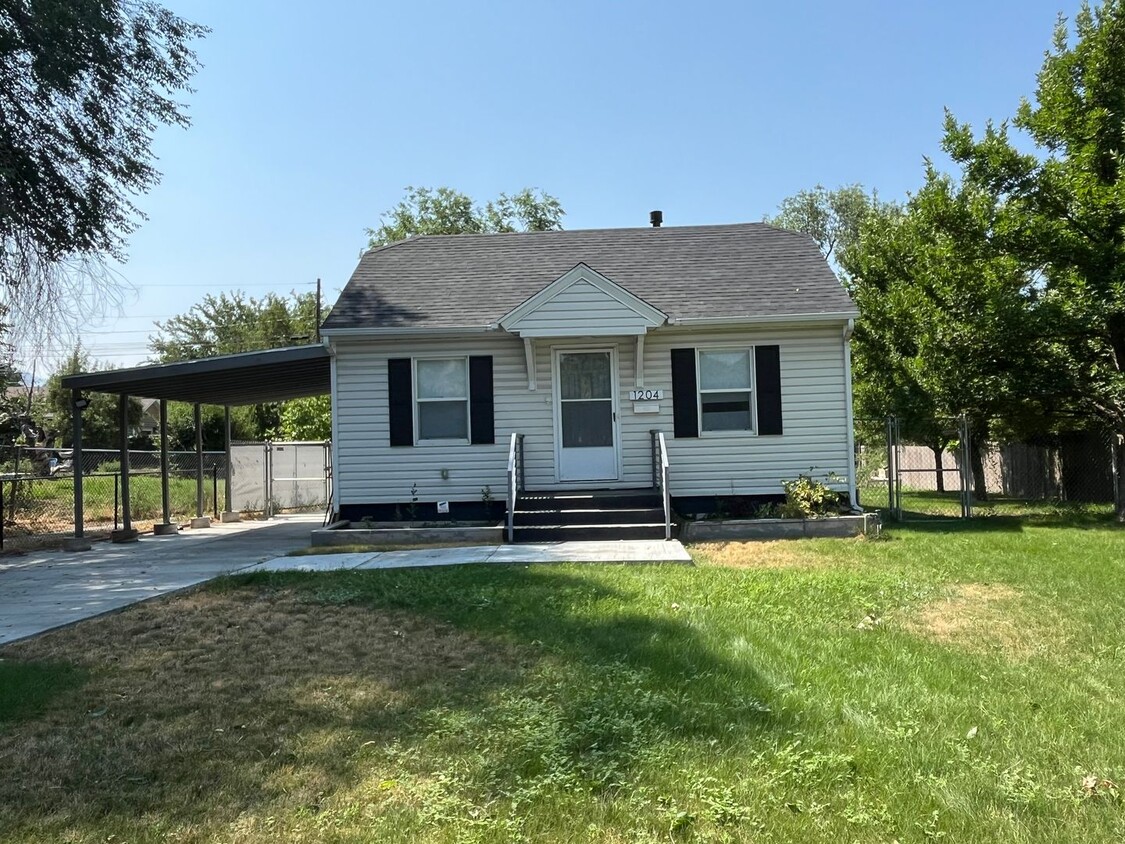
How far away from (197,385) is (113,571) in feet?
17.9

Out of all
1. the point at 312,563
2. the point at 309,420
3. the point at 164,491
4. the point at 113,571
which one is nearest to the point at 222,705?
the point at 312,563

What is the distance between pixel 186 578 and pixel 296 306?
43723 mm

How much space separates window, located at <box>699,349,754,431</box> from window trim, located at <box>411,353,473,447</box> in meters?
3.50

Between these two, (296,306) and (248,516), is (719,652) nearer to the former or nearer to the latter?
(248,516)

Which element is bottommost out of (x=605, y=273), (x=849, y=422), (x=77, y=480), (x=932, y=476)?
(x=932, y=476)

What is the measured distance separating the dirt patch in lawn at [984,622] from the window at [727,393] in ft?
18.5

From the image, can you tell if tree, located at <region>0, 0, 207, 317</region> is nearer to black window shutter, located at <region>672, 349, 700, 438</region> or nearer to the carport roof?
the carport roof

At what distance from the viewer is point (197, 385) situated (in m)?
14.8

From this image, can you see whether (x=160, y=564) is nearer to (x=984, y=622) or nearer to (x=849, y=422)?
(x=984, y=622)

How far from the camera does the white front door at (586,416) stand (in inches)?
508

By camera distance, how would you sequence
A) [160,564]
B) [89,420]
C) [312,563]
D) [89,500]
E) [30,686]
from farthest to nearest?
1. [89,420]
2. [89,500]
3. [160,564]
4. [312,563]
5. [30,686]

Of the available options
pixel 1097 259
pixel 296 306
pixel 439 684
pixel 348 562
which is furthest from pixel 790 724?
pixel 296 306

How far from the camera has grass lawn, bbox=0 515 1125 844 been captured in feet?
10.5

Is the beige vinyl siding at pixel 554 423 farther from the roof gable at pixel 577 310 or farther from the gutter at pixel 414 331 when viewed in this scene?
the roof gable at pixel 577 310
